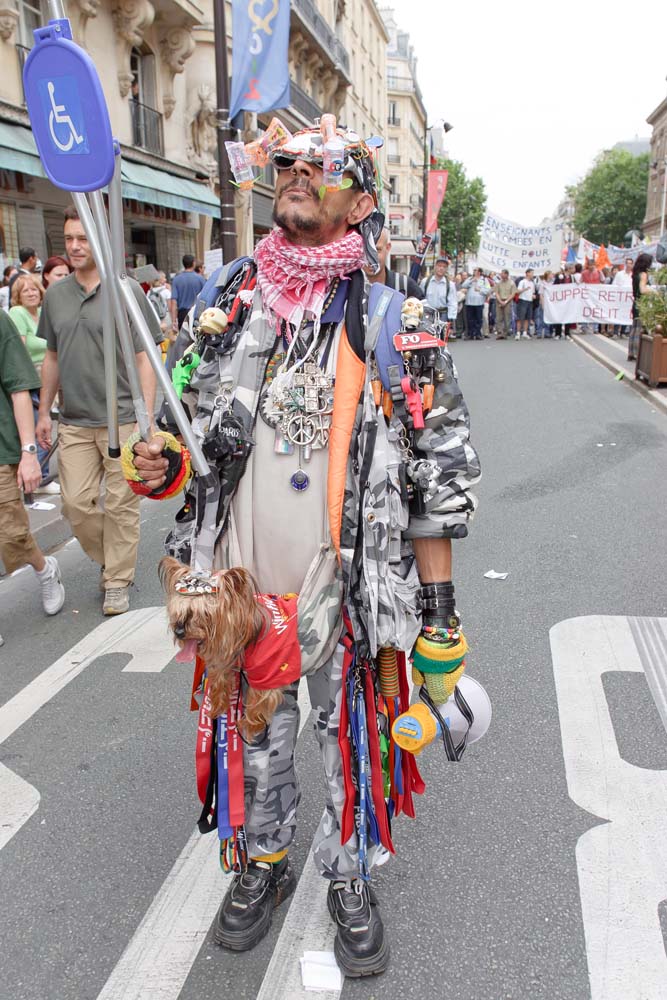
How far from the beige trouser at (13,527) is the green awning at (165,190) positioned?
38.8 feet

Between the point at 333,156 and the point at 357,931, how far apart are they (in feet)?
6.21

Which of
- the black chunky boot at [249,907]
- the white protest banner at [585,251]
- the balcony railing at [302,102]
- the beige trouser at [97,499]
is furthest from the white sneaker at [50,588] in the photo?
the balcony railing at [302,102]

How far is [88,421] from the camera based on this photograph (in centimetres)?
444

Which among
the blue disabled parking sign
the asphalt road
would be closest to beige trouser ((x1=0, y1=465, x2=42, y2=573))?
the asphalt road

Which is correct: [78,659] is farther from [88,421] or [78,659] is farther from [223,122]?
[223,122]

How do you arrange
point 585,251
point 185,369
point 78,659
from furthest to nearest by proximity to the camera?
1. point 585,251
2. point 78,659
3. point 185,369

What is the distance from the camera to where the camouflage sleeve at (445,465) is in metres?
1.96

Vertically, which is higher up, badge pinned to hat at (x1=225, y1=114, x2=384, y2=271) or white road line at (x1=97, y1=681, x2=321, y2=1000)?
badge pinned to hat at (x1=225, y1=114, x2=384, y2=271)

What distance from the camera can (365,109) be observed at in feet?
159

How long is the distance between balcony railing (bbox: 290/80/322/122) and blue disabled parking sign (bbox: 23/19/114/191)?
3097cm

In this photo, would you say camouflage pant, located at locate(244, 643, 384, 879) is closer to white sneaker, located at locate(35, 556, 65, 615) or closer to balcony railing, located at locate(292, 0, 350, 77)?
white sneaker, located at locate(35, 556, 65, 615)

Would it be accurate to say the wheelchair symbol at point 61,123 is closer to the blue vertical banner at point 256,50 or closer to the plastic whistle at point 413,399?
the plastic whistle at point 413,399

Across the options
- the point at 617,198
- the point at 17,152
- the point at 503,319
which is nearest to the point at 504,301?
the point at 503,319

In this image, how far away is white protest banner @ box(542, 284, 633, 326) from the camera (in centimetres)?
2098
